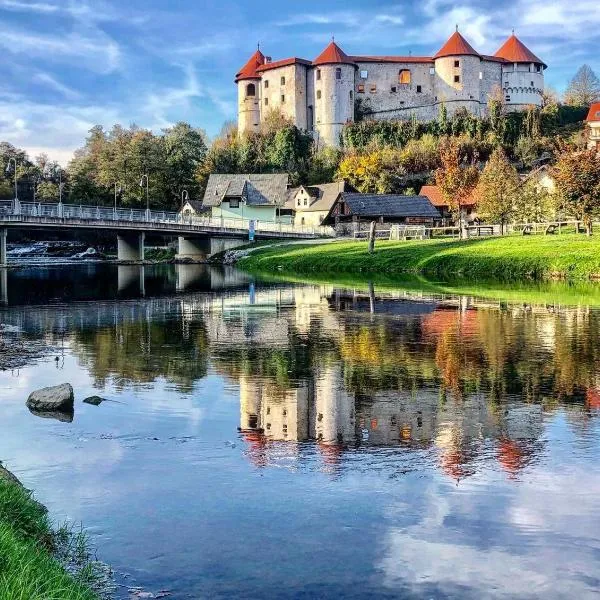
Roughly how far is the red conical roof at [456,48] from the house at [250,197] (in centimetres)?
4365

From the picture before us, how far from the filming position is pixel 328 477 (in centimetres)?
1287

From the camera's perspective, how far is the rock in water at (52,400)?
59.2 ft

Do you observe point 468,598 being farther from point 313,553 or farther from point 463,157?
point 463,157

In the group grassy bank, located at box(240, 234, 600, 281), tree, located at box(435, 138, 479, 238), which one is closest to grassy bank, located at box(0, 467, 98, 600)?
grassy bank, located at box(240, 234, 600, 281)

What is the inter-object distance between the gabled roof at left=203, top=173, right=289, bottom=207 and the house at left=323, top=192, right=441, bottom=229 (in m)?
14.4

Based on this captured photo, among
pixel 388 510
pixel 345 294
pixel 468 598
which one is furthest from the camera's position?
pixel 345 294

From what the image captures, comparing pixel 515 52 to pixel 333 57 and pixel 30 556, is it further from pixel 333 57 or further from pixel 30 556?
pixel 30 556

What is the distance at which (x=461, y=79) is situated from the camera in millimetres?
142750

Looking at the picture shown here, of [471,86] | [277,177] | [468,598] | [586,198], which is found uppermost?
[471,86]

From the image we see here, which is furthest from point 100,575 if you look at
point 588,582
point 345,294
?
point 345,294

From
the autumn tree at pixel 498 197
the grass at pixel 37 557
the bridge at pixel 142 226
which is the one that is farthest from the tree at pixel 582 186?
the grass at pixel 37 557

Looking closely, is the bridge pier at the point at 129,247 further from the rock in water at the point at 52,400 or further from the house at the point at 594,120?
the rock in water at the point at 52,400

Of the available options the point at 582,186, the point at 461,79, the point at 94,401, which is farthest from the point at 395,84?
the point at 94,401

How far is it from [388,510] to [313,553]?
1.75m
